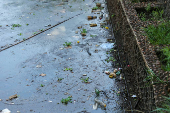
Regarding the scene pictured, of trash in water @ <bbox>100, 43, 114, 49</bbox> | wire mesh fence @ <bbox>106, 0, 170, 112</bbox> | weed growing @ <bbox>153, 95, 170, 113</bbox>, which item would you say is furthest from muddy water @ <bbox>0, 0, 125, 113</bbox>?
weed growing @ <bbox>153, 95, 170, 113</bbox>

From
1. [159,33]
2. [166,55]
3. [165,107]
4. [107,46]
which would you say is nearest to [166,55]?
[166,55]

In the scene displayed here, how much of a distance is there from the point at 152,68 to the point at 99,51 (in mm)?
2269

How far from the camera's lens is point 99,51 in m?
5.36

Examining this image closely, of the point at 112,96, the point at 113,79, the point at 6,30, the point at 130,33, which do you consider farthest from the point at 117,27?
the point at 6,30

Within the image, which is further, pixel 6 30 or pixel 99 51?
pixel 6 30

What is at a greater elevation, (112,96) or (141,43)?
(141,43)

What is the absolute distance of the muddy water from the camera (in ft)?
12.3

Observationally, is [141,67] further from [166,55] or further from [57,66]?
[57,66]

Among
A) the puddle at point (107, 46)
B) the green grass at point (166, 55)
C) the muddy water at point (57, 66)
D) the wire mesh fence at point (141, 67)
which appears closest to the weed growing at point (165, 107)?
the wire mesh fence at point (141, 67)

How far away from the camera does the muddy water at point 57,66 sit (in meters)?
3.75

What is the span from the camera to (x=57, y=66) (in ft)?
15.7

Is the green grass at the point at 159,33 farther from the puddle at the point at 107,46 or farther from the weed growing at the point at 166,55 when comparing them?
the puddle at the point at 107,46

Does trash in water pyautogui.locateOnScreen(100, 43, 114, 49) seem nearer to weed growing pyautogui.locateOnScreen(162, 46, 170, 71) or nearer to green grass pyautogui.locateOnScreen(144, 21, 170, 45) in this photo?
green grass pyautogui.locateOnScreen(144, 21, 170, 45)

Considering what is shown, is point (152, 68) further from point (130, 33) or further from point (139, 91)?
point (130, 33)
